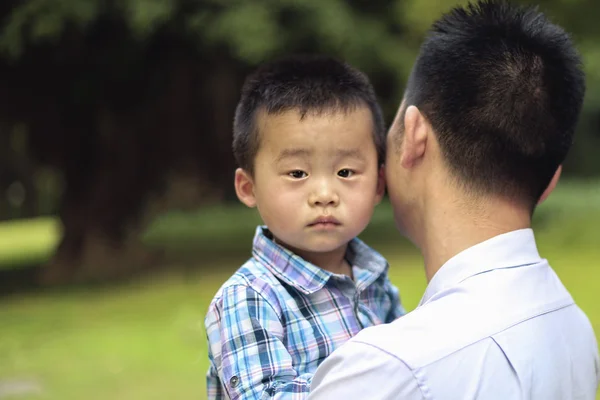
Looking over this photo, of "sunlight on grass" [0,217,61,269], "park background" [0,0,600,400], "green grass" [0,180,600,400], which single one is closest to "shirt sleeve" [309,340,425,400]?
"green grass" [0,180,600,400]

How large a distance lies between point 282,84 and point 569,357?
106cm

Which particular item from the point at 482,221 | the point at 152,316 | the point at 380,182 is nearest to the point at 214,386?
the point at 380,182

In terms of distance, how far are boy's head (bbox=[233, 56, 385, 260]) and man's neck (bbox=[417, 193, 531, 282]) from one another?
38cm

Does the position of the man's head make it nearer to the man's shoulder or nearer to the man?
the man

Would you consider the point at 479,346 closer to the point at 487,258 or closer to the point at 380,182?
the point at 487,258

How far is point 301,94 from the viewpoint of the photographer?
88.9 inches

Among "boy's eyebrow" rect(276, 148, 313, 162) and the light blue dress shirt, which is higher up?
"boy's eyebrow" rect(276, 148, 313, 162)

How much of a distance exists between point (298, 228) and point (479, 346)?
737mm

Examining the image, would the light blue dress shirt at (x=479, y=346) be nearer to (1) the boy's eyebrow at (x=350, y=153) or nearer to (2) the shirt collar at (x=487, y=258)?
(2) the shirt collar at (x=487, y=258)

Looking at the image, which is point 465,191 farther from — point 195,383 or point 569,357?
point 195,383

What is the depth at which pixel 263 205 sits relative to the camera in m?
2.24

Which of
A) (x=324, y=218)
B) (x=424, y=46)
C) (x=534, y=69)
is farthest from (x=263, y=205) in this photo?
(x=534, y=69)

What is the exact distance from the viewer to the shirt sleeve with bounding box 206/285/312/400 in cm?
196

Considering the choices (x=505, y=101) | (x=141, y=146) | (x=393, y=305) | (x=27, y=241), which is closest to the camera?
(x=505, y=101)
